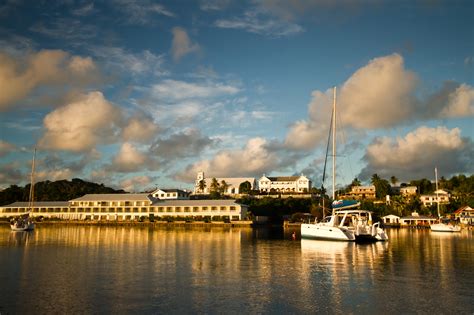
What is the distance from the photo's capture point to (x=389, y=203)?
111062 mm

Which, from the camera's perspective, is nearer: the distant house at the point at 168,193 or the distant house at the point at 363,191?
the distant house at the point at 168,193

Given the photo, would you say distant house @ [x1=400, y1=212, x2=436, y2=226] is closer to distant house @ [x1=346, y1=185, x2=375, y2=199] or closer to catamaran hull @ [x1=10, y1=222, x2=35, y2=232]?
distant house @ [x1=346, y1=185, x2=375, y2=199]

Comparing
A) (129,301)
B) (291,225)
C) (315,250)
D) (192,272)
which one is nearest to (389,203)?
(291,225)

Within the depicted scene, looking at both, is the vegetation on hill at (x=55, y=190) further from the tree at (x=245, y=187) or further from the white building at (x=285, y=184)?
the white building at (x=285, y=184)

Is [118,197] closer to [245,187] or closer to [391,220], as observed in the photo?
[245,187]

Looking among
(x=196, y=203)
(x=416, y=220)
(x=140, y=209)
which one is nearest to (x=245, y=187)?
(x=196, y=203)

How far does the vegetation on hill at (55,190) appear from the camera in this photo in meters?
124

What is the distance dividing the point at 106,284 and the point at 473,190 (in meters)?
124

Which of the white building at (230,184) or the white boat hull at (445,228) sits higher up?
the white building at (230,184)

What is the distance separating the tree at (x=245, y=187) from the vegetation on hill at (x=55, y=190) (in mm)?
44635

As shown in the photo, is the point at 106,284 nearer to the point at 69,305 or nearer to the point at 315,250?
the point at 69,305

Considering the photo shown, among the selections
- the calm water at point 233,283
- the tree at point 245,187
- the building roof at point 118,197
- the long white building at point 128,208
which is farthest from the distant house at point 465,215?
the building roof at point 118,197

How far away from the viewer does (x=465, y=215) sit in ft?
320

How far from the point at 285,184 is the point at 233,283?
138m
